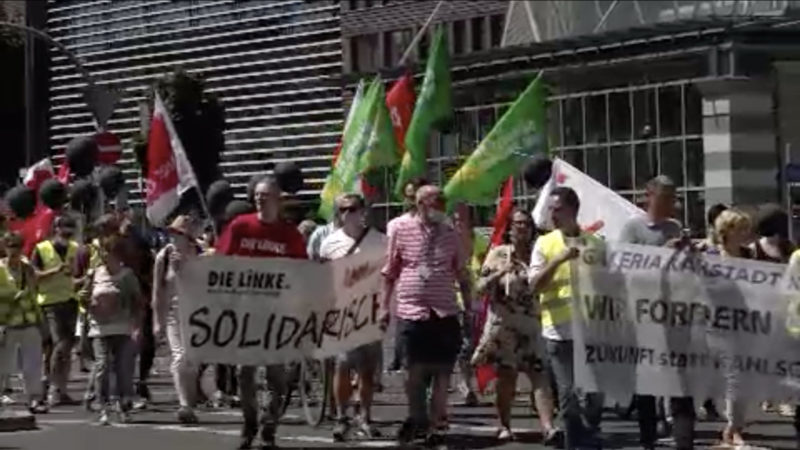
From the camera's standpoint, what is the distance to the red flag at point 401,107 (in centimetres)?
2177

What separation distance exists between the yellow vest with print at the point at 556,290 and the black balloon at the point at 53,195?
10.6 metres

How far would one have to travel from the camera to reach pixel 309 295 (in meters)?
14.9

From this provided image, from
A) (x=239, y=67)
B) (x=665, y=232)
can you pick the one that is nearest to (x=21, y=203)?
(x=665, y=232)

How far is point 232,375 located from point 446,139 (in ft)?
75.3

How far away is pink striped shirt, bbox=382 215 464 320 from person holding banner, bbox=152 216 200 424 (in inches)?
114

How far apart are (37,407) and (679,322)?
327 inches

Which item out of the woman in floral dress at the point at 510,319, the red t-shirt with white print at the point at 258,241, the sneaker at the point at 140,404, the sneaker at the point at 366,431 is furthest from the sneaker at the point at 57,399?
the woman in floral dress at the point at 510,319

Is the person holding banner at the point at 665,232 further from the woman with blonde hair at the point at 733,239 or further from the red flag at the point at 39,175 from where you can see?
the red flag at the point at 39,175

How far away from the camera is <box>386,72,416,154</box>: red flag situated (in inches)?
857

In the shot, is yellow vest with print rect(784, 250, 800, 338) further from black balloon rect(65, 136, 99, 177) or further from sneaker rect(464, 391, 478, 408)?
black balloon rect(65, 136, 99, 177)

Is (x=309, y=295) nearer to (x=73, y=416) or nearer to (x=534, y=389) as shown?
(x=534, y=389)

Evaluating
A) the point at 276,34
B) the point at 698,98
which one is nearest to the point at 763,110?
the point at 698,98

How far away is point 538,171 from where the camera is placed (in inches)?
683

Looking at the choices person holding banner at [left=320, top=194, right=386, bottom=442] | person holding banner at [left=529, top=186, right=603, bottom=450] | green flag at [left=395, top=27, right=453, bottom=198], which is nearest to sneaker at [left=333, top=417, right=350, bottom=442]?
person holding banner at [left=320, top=194, right=386, bottom=442]
